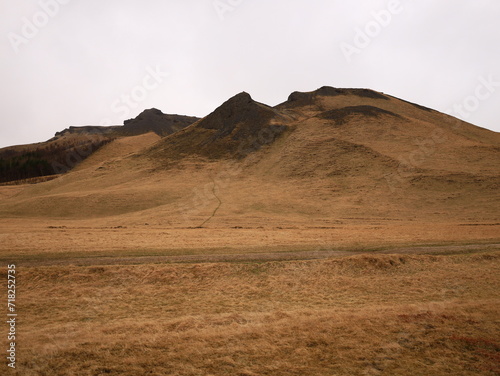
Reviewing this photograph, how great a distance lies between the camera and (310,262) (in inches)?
798

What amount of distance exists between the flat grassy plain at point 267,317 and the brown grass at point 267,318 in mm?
52

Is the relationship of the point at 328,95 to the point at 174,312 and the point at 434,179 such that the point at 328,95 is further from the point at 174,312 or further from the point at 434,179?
the point at 174,312

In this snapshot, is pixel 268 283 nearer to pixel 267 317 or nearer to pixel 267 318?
pixel 267 317

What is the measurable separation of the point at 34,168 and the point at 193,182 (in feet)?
267

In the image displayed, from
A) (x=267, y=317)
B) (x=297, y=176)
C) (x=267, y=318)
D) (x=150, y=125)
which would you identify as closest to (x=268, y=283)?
(x=267, y=317)

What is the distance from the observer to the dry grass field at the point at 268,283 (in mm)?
9812

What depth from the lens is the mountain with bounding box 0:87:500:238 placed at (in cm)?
4566

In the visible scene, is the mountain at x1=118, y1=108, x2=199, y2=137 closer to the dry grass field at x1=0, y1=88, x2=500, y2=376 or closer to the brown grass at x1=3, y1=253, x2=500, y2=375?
the dry grass field at x1=0, y1=88, x2=500, y2=376

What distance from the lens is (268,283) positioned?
17609mm

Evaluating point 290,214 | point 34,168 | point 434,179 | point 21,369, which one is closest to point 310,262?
point 21,369

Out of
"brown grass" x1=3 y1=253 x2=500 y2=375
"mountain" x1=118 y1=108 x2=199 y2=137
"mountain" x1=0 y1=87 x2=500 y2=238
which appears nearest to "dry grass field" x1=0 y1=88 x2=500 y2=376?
"brown grass" x1=3 y1=253 x2=500 y2=375

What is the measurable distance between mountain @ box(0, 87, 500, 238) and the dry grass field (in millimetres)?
562

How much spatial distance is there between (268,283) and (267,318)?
4628mm

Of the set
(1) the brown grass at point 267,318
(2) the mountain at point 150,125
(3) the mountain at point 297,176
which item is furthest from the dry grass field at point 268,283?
(2) the mountain at point 150,125
